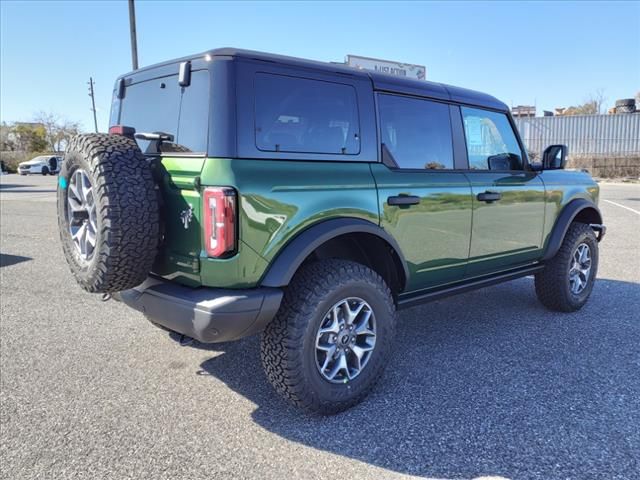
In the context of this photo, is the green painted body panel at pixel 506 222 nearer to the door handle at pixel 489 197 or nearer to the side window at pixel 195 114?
the door handle at pixel 489 197

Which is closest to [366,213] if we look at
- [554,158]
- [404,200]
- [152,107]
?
[404,200]

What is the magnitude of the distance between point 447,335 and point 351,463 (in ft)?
6.42

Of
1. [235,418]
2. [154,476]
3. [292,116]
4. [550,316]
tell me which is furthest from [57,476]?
[550,316]

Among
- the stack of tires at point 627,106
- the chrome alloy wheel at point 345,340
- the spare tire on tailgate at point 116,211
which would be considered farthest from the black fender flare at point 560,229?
the stack of tires at point 627,106

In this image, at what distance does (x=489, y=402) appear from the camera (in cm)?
300

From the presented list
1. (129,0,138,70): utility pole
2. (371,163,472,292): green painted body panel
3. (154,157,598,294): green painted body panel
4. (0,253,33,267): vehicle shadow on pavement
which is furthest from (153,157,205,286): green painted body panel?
(129,0,138,70): utility pole

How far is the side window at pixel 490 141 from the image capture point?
389cm

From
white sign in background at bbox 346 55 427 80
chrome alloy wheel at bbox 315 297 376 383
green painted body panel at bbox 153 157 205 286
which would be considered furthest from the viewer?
white sign in background at bbox 346 55 427 80

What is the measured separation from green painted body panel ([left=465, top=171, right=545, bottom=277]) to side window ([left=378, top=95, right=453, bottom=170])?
34 cm

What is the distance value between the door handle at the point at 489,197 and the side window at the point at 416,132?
1.10 feet

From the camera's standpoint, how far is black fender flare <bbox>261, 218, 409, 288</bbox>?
260cm

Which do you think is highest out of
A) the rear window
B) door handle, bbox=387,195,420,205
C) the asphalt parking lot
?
the rear window

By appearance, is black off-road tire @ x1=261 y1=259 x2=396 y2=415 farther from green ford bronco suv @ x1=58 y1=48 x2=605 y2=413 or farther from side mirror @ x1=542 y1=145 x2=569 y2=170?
side mirror @ x1=542 y1=145 x2=569 y2=170

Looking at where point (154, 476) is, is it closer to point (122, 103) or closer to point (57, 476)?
point (57, 476)
